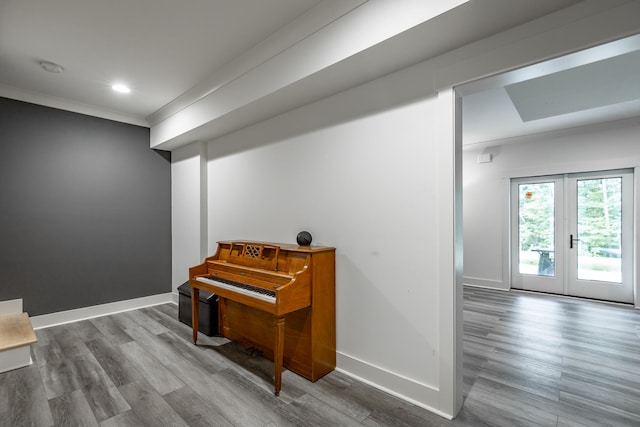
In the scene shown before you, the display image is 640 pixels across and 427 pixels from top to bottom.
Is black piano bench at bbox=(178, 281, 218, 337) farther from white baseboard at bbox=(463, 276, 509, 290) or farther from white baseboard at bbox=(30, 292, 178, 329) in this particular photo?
white baseboard at bbox=(463, 276, 509, 290)

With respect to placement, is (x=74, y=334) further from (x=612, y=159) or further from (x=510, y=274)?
(x=612, y=159)

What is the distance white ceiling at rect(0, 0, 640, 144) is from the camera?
1976mm

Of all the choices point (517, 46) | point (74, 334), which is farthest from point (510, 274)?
point (74, 334)

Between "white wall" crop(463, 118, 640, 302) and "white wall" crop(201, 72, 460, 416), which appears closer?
"white wall" crop(201, 72, 460, 416)

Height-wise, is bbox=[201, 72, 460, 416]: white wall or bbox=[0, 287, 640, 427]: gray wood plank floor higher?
bbox=[201, 72, 460, 416]: white wall

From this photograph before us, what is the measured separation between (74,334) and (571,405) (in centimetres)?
481

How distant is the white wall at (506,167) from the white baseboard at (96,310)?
5593 millimetres

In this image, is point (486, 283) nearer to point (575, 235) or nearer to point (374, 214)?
point (575, 235)

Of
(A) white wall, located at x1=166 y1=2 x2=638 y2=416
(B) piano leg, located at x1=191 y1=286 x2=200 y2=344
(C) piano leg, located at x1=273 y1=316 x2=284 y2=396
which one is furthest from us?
(B) piano leg, located at x1=191 y1=286 x2=200 y2=344

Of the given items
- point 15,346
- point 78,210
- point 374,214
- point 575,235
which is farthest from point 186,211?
point 575,235

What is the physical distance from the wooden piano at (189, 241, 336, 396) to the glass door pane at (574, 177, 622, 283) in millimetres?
4856

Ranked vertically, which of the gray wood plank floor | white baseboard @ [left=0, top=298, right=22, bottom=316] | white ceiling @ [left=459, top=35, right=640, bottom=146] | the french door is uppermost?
white ceiling @ [left=459, top=35, right=640, bottom=146]

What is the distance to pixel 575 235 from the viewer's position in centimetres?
499

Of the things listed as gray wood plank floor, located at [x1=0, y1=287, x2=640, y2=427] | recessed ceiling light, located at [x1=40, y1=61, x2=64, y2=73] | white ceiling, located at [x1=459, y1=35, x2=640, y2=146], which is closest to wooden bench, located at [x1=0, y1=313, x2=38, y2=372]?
gray wood plank floor, located at [x1=0, y1=287, x2=640, y2=427]
